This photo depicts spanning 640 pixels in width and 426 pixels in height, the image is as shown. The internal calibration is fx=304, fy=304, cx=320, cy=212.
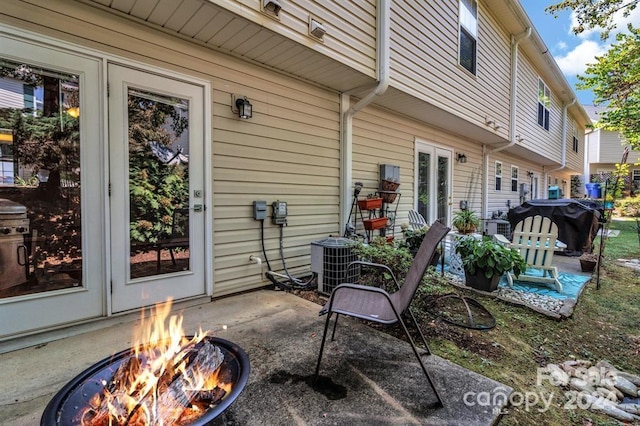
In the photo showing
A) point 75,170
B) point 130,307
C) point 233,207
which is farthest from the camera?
point 233,207

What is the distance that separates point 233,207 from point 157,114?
1186mm

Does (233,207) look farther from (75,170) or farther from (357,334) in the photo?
(357,334)

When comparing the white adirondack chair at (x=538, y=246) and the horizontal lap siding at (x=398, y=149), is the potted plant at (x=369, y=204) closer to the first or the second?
the horizontal lap siding at (x=398, y=149)

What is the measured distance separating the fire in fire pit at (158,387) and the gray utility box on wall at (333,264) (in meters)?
2.15

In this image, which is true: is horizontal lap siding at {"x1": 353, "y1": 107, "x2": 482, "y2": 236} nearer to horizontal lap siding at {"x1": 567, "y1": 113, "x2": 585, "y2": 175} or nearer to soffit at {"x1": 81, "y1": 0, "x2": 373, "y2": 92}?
soffit at {"x1": 81, "y1": 0, "x2": 373, "y2": 92}

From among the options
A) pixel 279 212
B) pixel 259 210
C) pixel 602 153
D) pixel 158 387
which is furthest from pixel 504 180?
pixel 602 153

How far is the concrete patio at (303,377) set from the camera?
156cm

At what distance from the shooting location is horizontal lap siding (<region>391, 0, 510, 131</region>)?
444cm

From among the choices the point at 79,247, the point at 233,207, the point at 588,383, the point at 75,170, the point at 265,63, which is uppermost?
the point at 265,63

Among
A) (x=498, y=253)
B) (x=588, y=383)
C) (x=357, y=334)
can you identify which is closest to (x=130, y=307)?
(x=357, y=334)

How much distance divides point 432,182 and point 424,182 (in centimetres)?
25

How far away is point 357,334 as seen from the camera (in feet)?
8.23

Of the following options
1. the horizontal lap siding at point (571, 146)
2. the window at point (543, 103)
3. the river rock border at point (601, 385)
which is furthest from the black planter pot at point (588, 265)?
the horizontal lap siding at point (571, 146)

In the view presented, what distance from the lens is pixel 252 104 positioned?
359 centimetres
